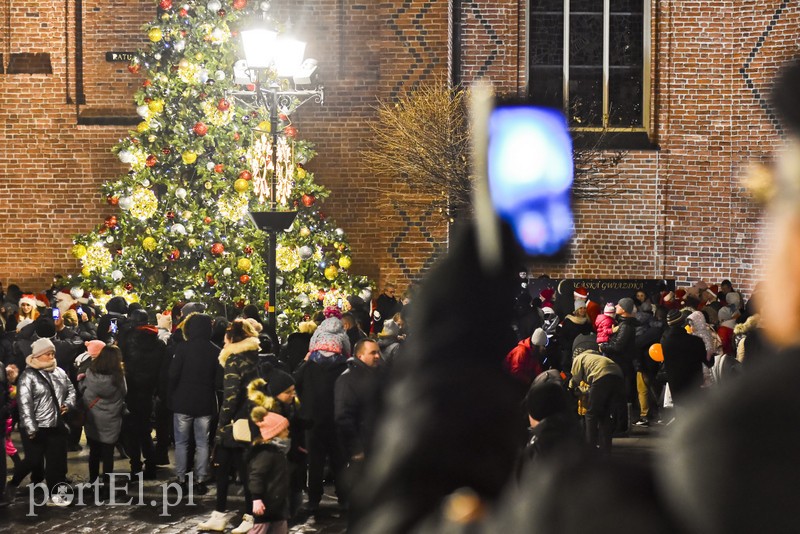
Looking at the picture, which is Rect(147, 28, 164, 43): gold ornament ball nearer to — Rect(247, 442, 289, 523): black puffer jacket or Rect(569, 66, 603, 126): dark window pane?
Rect(569, 66, 603, 126): dark window pane

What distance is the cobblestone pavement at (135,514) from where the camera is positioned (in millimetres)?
8406

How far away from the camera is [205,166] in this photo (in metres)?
15.2

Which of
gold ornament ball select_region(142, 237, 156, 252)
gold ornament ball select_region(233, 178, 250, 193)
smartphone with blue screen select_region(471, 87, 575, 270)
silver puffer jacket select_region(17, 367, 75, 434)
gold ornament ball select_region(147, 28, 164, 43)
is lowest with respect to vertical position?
silver puffer jacket select_region(17, 367, 75, 434)

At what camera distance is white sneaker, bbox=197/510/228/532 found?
8.31 metres

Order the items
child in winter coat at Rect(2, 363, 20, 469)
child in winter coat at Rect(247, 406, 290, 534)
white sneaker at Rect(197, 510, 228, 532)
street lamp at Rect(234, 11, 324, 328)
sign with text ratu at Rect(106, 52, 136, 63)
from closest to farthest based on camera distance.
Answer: child in winter coat at Rect(247, 406, 290, 534) → white sneaker at Rect(197, 510, 228, 532) → child in winter coat at Rect(2, 363, 20, 469) → street lamp at Rect(234, 11, 324, 328) → sign with text ratu at Rect(106, 52, 136, 63)

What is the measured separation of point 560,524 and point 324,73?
677 inches

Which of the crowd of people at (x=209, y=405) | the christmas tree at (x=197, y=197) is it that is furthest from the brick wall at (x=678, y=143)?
the crowd of people at (x=209, y=405)

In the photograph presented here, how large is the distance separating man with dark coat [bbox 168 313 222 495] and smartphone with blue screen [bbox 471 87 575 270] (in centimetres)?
804

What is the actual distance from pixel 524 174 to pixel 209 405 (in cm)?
831

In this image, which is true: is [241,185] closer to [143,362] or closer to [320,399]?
[143,362]

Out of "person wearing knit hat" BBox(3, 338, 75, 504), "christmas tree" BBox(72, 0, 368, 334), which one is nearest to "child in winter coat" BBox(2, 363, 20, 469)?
"person wearing knit hat" BBox(3, 338, 75, 504)

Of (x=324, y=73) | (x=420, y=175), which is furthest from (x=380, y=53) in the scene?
(x=420, y=175)

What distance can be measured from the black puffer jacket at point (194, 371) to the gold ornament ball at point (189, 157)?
5.79m

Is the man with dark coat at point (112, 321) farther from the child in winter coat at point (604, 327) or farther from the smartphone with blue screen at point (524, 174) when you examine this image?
the smartphone with blue screen at point (524, 174)
